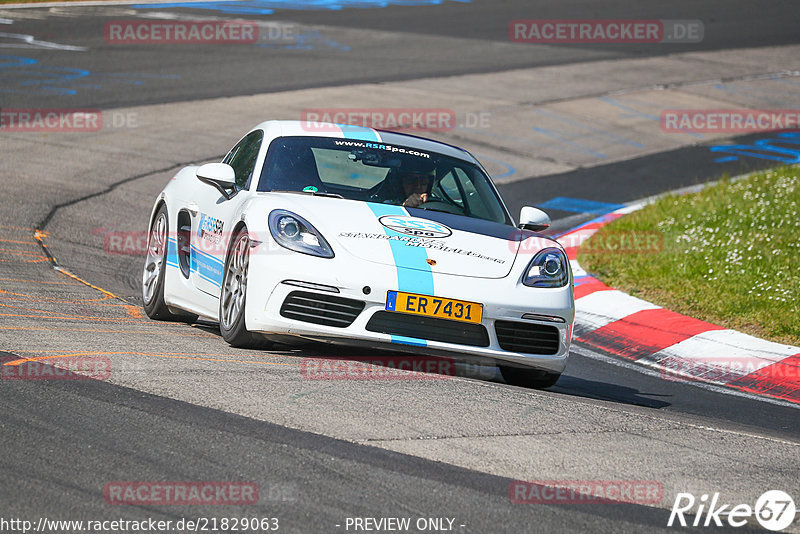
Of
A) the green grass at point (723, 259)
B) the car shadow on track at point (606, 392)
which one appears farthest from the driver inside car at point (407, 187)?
the green grass at point (723, 259)

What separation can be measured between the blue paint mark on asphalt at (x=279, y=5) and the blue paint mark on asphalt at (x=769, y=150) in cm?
1435

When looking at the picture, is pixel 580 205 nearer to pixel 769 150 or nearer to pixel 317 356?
pixel 769 150

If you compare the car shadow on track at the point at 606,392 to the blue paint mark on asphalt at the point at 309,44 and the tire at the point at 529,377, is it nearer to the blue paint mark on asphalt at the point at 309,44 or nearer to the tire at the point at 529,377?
the tire at the point at 529,377

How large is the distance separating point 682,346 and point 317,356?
301 cm

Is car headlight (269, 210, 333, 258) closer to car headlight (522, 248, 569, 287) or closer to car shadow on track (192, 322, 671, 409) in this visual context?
car shadow on track (192, 322, 671, 409)

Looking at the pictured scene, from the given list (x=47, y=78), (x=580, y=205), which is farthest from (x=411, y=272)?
(x=47, y=78)

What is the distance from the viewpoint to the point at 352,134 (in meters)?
7.33

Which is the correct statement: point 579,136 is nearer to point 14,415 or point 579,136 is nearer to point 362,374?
point 362,374

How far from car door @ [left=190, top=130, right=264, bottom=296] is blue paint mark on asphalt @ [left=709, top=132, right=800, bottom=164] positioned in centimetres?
1066

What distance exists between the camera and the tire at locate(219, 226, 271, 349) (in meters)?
6.03

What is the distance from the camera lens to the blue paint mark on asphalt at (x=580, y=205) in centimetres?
1336

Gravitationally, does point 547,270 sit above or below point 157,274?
above

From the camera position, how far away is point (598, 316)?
8758mm

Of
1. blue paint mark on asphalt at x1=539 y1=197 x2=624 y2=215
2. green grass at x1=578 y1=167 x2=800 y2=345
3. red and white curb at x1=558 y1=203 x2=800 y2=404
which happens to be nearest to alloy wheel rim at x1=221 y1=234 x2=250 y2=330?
red and white curb at x1=558 y1=203 x2=800 y2=404
